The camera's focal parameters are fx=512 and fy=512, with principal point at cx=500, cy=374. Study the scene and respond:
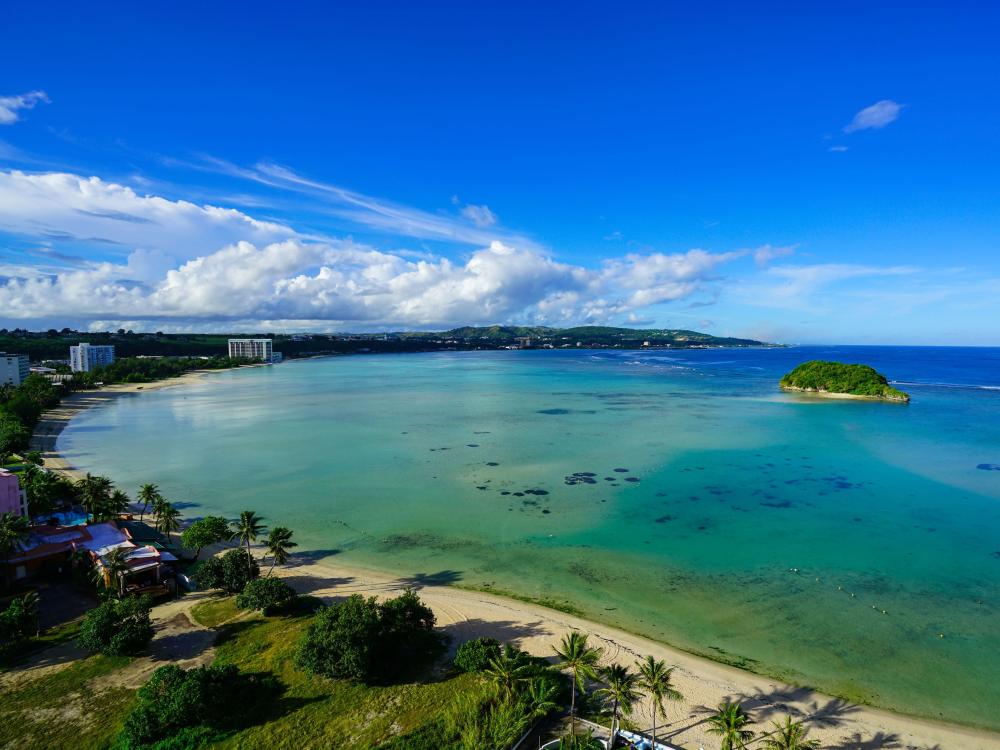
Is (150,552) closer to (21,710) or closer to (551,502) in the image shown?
(21,710)

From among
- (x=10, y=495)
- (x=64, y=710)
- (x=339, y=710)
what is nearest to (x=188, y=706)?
(x=339, y=710)

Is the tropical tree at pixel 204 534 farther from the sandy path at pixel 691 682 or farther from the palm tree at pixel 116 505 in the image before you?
the palm tree at pixel 116 505

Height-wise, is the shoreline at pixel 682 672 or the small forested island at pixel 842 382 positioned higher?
the small forested island at pixel 842 382

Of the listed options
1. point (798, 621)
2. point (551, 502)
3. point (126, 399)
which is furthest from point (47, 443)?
point (798, 621)

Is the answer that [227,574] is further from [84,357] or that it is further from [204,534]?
[84,357]

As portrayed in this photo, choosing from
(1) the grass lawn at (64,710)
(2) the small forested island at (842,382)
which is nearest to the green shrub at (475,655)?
(1) the grass lawn at (64,710)
